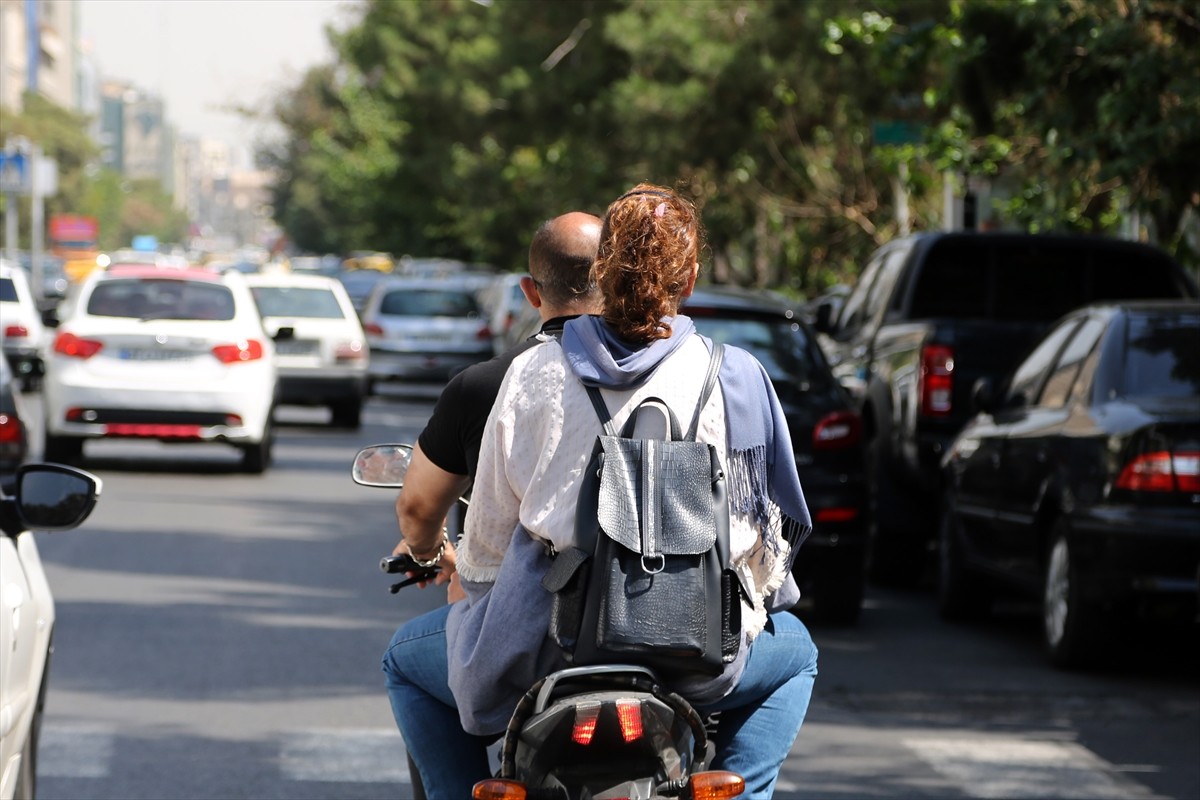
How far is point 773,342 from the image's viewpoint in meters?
10.8

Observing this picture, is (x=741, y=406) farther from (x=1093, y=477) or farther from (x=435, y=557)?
(x=1093, y=477)

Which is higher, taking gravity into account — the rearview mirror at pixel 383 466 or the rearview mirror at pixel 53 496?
the rearview mirror at pixel 383 466

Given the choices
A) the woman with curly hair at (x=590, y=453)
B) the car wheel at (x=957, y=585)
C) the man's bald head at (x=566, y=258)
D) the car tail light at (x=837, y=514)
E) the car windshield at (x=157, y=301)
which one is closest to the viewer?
the woman with curly hair at (x=590, y=453)

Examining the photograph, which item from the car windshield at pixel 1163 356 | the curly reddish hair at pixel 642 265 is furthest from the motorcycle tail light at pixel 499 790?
the car windshield at pixel 1163 356

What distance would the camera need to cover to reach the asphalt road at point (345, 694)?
7.04 m

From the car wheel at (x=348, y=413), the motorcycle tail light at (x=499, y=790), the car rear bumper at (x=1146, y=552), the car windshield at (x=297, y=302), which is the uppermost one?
the motorcycle tail light at (x=499, y=790)

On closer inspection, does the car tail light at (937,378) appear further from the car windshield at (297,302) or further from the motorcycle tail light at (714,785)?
the car windshield at (297,302)

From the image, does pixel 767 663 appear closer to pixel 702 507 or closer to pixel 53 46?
pixel 702 507

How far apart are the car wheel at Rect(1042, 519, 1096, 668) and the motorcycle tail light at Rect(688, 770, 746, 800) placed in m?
5.64

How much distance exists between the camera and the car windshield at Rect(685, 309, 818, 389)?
1066 centimetres

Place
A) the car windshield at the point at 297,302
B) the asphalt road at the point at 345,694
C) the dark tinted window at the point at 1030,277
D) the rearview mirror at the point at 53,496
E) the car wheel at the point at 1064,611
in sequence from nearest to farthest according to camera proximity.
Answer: the rearview mirror at the point at 53,496 < the asphalt road at the point at 345,694 < the car wheel at the point at 1064,611 < the dark tinted window at the point at 1030,277 < the car windshield at the point at 297,302

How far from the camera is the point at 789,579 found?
390 cm

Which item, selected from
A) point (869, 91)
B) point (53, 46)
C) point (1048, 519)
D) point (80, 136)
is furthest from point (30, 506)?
point (53, 46)

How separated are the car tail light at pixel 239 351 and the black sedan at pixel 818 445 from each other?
25.2 ft
